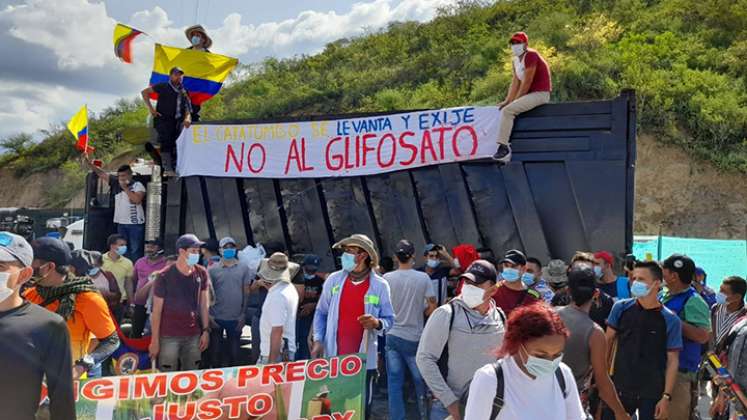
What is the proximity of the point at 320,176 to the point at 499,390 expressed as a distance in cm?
515

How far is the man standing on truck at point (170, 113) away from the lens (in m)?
8.69

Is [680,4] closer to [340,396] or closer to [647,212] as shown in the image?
[647,212]

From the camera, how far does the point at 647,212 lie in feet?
57.8

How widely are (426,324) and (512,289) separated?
124cm

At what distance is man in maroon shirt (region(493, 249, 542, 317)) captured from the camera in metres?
4.89

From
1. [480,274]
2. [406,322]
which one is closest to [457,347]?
[480,274]

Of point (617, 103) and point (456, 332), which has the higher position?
point (617, 103)

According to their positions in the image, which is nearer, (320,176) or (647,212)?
(320,176)

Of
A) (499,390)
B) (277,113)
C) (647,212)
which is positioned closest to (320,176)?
(499,390)

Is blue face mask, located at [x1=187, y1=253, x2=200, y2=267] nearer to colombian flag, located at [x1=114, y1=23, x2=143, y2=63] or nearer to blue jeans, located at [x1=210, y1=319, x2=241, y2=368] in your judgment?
blue jeans, located at [x1=210, y1=319, x2=241, y2=368]

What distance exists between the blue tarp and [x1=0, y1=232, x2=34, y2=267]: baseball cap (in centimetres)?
838

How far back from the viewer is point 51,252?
390 centimetres

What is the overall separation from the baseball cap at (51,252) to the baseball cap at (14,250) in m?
0.96

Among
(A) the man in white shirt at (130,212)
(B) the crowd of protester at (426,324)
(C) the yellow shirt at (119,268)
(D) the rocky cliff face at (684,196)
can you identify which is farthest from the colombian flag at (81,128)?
(D) the rocky cliff face at (684,196)
